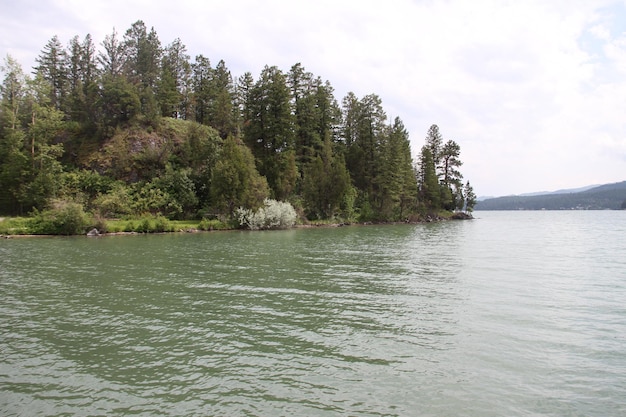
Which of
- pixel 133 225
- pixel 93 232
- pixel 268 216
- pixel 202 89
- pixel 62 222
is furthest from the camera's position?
pixel 202 89

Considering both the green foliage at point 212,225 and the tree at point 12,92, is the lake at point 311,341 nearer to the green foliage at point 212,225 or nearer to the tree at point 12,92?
the green foliage at point 212,225

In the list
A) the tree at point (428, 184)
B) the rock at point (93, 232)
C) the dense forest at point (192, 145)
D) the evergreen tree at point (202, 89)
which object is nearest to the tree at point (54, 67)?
the dense forest at point (192, 145)

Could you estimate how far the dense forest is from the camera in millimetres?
55906

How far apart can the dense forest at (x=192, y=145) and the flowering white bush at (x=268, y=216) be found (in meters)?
1.43

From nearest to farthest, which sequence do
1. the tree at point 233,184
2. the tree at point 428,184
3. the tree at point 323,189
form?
the tree at point 233,184 < the tree at point 323,189 < the tree at point 428,184

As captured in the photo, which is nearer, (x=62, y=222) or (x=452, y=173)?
(x=62, y=222)

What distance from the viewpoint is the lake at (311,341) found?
7.74 meters

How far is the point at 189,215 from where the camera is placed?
60156mm

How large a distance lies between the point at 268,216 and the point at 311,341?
46.9 meters

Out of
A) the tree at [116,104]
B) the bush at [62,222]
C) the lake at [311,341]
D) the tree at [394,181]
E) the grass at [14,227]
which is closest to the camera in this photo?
the lake at [311,341]

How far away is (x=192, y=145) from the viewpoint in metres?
67.4

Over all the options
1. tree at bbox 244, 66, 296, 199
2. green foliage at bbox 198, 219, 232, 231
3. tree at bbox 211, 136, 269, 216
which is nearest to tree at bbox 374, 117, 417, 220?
tree at bbox 244, 66, 296, 199

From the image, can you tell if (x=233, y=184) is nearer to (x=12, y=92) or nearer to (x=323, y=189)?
(x=323, y=189)

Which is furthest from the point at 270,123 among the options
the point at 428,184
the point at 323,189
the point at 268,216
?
the point at 428,184
